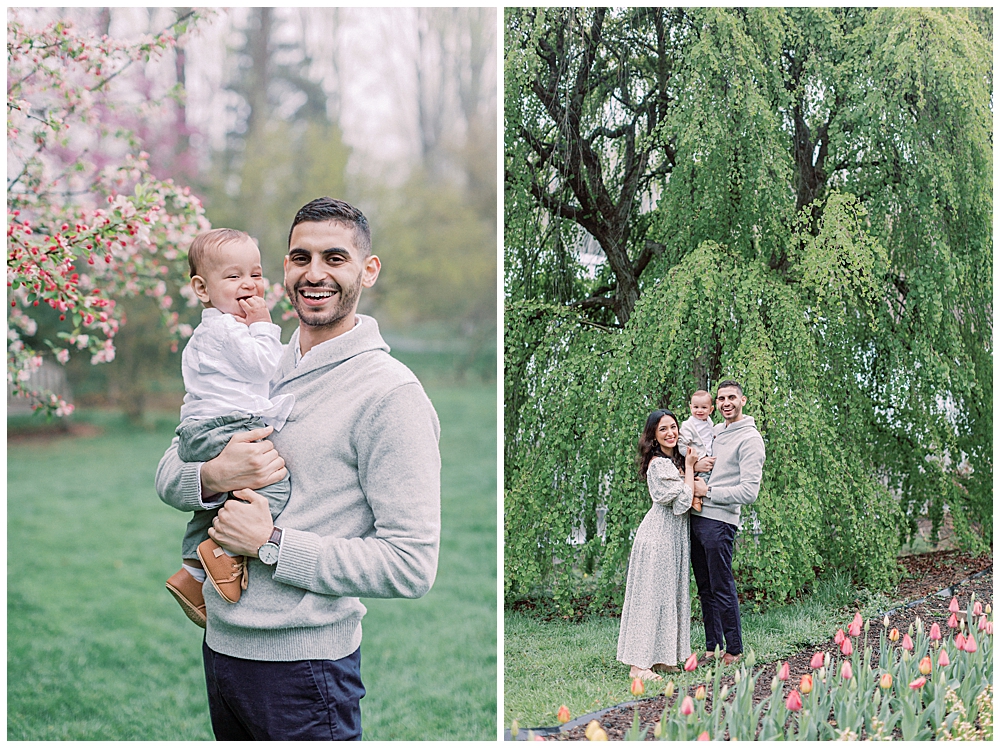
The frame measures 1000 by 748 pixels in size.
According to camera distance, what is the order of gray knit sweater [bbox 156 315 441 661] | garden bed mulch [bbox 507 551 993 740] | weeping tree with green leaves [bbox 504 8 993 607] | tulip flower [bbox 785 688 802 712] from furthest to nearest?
weeping tree with green leaves [bbox 504 8 993 607] < garden bed mulch [bbox 507 551 993 740] < tulip flower [bbox 785 688 802 712] < gray knit sweater [bbox 156 315 441 661]

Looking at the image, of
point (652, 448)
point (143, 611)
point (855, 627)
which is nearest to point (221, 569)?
point (652, 448)

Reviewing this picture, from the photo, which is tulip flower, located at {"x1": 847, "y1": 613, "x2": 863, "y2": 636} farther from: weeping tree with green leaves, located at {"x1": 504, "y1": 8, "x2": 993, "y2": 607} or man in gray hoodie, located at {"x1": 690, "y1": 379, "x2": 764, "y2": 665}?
man in gray hoodie, located at {"x1": 690, "y1": 379, "x2": 764, "y2": 665}

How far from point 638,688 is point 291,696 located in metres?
1.33

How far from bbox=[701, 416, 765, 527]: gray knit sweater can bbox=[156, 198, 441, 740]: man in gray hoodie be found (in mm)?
1280

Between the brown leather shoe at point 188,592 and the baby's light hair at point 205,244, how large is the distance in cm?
70

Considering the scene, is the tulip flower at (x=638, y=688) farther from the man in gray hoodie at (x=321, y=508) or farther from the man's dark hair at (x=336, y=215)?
the man's dark hair at (x=336, y=215)

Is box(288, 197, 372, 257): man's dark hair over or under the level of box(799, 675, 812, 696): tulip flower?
over

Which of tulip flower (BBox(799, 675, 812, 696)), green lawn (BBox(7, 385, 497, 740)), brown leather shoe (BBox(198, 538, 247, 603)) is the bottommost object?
green lawn (BBox(7, 385, 497, 740))

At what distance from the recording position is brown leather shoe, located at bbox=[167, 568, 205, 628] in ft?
Answer: 5.97

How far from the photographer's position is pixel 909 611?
277 cm

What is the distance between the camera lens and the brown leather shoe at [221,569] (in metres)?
1.65

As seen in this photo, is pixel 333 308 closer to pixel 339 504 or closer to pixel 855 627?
pixel 339 504

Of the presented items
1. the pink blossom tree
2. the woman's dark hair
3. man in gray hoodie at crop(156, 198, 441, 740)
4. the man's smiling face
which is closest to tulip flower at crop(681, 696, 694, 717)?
the woman's dark hair

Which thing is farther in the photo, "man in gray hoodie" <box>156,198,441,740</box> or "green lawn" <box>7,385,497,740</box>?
"green lawn" <box>7,385,497,740</box>
